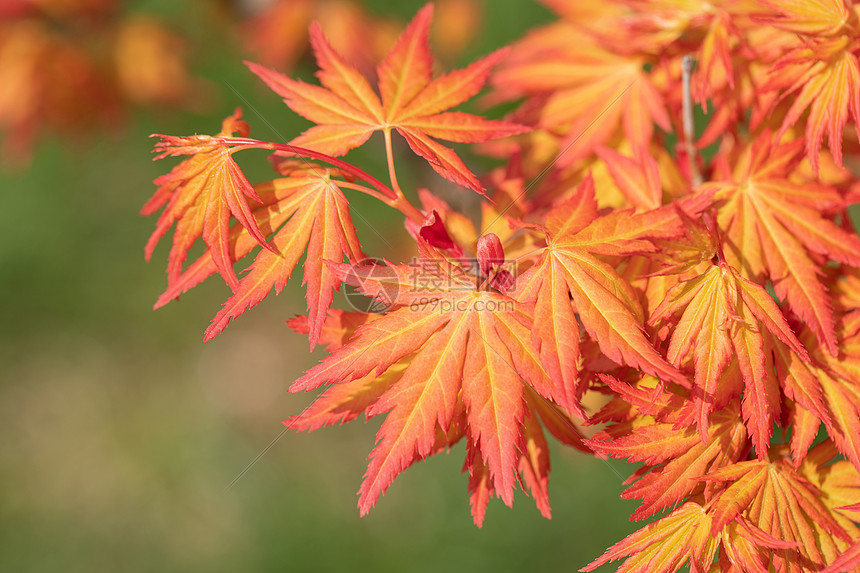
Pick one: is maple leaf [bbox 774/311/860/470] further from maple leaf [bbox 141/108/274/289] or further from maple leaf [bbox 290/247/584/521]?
maple leaf [bbox 141/108/274/289]

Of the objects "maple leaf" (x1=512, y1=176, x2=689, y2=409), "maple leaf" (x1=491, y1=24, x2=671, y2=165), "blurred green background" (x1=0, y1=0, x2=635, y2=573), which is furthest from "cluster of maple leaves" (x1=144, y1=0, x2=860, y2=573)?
"blurred green background" (x1=0, y1=0, x2=635, y2=573)

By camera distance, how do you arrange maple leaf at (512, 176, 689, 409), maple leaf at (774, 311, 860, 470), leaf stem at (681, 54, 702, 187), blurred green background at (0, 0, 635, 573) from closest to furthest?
maple leaf at (512, 176, 689, 409) → maple leaf at (774, 311, 860, 470) → leaf stem at (681, 54, 702, 187) → blurred green background at (0, 0, 635, 573)

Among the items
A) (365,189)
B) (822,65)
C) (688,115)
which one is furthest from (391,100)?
(822,65)

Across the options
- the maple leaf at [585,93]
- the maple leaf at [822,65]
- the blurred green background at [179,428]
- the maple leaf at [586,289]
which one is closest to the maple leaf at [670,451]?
the maple leaf at [586,289]

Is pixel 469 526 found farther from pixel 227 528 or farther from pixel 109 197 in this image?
pixel 109 197

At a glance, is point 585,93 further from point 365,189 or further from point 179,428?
point 179,428

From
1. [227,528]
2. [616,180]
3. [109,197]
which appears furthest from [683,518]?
[109,197]
